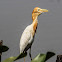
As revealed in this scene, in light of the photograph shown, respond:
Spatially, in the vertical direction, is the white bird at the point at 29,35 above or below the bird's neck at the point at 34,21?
below

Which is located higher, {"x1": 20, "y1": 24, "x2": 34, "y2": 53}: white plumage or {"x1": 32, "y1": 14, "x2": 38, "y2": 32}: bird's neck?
{"x1": 32, "y1": 14, "x2": 38, "y2": 32}: bird's neck

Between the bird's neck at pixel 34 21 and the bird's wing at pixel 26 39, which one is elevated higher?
the bird's neck at pixel 34 21

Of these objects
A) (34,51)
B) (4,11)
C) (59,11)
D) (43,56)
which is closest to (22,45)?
(34,51)

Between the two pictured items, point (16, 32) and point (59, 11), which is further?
point (59, 11)

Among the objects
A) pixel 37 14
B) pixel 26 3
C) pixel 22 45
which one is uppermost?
pixel 26 3

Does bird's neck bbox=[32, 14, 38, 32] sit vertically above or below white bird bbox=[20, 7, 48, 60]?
above

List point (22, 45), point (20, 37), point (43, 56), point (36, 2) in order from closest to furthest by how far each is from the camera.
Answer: point (43, 56) < point (22, 45) < point (20, 37) < point (36, 2)

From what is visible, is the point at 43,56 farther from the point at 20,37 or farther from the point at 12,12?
the point at 12,12

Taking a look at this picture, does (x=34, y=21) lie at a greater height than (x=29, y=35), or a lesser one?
greater

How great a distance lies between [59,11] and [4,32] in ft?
2.51

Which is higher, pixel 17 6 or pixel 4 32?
pixel 17 6

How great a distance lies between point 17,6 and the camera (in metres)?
1.77

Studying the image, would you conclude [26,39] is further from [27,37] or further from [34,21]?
[34,21]

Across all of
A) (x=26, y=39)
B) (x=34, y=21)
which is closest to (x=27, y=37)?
(x=26, y=39)
